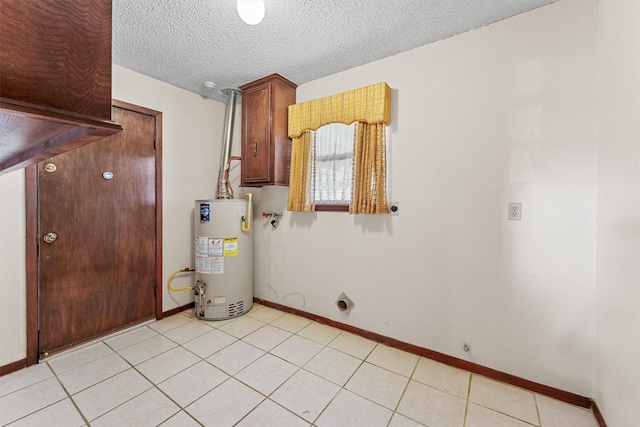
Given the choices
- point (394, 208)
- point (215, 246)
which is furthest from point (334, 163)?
point (215, 246)

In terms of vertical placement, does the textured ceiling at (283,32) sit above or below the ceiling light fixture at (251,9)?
above

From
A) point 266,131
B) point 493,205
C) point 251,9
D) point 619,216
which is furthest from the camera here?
point 266,131

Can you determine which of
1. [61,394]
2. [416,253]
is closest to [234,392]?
[61,394]

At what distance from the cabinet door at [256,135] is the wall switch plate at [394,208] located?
121 centimetres

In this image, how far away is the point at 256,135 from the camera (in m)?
2.64

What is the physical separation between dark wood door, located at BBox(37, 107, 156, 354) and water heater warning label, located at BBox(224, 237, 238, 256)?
0.73 m

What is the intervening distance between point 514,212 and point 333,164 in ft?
4.74

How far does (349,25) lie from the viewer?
1812mm

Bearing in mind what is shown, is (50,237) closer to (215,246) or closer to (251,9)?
(215,246)

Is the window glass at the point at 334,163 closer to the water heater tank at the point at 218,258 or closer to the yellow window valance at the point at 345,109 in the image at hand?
the yellow window valance at the point at 345,109

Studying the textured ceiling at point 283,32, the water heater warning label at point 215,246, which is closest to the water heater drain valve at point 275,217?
the water heater warning label at point 215,246

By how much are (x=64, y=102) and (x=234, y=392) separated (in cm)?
172

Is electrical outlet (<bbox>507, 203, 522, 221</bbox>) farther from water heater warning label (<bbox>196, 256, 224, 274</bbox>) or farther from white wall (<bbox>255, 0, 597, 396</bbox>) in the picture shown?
water heater warning label (<bbox>196, 256, 224, 274</bbox>)

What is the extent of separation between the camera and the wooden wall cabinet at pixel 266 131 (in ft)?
8.30
